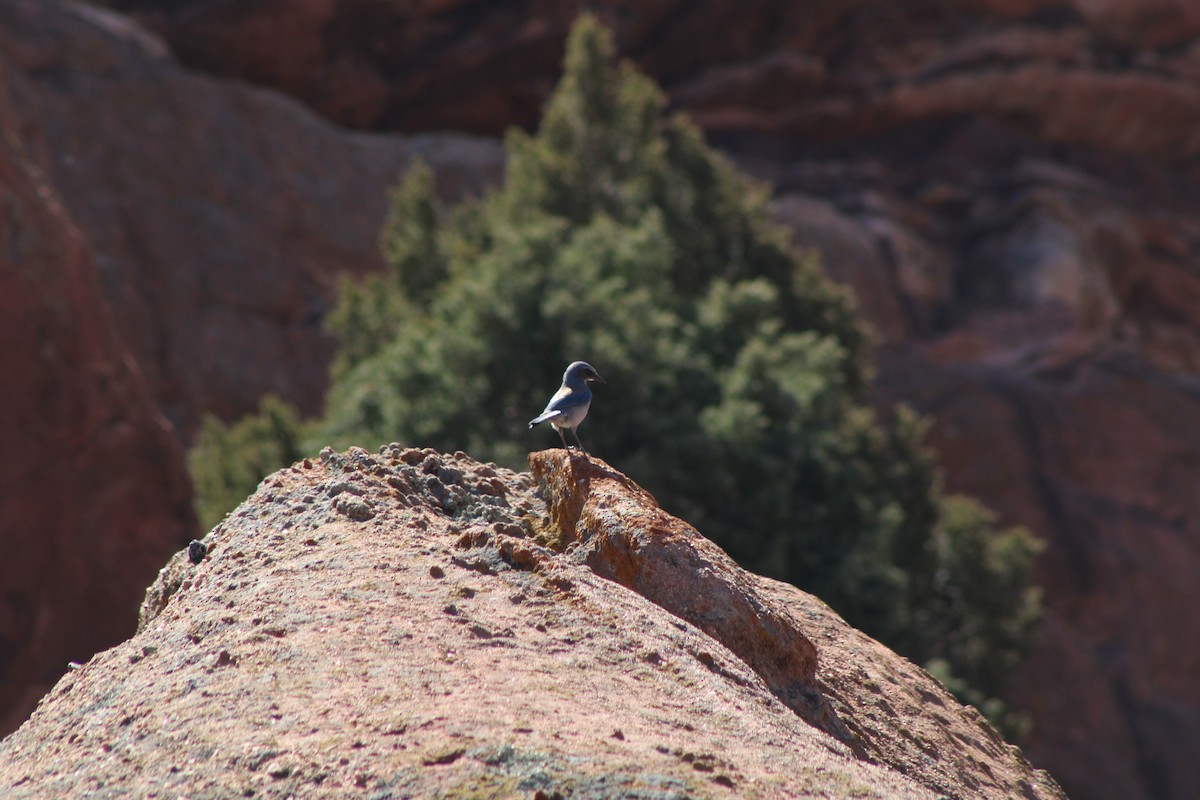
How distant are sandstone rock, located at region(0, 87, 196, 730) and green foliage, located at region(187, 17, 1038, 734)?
2.34 metres

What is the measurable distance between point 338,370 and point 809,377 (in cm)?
724

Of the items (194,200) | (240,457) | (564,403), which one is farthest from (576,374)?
(194,200)

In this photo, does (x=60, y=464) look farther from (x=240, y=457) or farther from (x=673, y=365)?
(x=673, y=365)

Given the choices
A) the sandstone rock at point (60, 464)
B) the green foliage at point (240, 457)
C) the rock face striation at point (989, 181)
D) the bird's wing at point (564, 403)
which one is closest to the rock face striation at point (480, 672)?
the bird's wing at point (564, 403)

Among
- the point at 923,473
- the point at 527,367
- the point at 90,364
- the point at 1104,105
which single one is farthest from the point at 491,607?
the point at 1104,105

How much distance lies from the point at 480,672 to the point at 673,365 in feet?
40.1

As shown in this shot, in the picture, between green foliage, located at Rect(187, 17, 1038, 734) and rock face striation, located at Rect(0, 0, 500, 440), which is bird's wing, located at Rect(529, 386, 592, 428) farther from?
rock face striation, located at Rect(0, 0, 500, 440)

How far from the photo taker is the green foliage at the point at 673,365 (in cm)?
1616

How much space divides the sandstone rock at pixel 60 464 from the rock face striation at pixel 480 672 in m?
9.90

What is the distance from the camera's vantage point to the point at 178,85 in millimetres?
29484

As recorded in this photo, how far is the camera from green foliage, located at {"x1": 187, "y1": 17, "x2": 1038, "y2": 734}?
16156 mm

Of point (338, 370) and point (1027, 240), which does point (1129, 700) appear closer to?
point (1027, 240)

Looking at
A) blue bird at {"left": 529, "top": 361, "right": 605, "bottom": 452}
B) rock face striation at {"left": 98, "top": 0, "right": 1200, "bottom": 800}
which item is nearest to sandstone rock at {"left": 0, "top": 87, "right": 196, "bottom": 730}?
blue bird at {"left": 529, "top": 361, "right": 605, "bottom": 452}

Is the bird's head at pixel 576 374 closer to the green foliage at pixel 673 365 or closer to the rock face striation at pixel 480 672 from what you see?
the rock face striation at pixel 480 672
